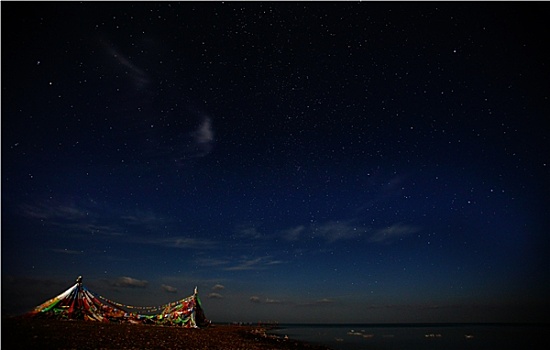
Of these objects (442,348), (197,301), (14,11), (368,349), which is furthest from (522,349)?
(14,11)

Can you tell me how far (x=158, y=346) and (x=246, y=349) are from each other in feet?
20.1

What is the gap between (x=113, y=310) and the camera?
2562 cm

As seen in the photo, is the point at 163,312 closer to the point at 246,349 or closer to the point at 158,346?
the point at 246,349

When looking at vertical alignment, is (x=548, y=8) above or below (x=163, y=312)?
above

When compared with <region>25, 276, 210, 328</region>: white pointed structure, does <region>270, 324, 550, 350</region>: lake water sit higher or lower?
lower

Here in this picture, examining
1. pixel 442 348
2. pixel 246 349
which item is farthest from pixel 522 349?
pixel 246 349

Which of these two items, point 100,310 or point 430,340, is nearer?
point 100,310

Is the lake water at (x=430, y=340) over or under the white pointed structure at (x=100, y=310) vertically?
under

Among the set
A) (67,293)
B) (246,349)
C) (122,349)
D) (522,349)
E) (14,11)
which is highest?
(14,11)

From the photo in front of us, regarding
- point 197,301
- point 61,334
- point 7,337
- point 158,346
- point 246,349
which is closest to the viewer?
point 7,337

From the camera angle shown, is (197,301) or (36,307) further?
(197,301)

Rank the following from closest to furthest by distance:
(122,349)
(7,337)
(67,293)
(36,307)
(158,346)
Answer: (7,337)
(122,349)
(158,346)
(36,307)
(67,293)

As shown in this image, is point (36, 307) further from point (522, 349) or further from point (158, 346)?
point (522, 349)

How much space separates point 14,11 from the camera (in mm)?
10758
